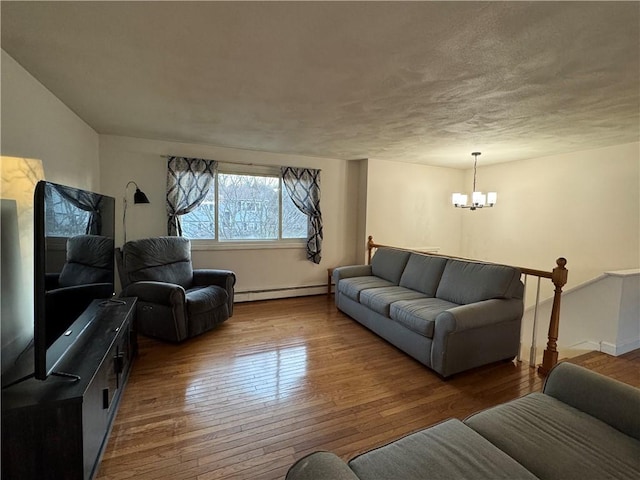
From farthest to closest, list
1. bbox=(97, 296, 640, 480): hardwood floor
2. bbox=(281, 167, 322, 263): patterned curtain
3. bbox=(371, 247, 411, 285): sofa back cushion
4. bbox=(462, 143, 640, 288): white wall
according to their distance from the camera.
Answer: bbox=(281, 167, 322, 263): patterned curtain < bbox=(371, 247, 411, 285): sofa back cushion < bbox=(462, 143, 640, 288): white wall < bbox=(97, 296, 640, 480): hardwood floor

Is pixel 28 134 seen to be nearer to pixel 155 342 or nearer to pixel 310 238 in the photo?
pixel 155 342

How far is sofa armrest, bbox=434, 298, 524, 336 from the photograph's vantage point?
244cm

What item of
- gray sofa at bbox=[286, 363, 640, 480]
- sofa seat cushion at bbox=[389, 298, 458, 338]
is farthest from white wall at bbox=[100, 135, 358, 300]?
gray sofa at bbox=[286, 363, 640, 480]

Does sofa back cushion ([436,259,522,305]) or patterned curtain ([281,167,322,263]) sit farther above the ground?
patterned curtain ([281,167,322,263])

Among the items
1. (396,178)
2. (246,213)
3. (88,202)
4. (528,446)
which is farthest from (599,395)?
(396,178)

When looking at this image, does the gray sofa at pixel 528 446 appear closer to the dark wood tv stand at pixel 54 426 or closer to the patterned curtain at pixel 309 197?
the dark wood tv stand at pixel 54 426

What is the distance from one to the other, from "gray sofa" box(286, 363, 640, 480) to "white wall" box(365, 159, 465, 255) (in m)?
3.84

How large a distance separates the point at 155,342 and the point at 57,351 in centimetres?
164

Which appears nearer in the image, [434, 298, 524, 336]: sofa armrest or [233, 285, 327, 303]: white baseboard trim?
[434, 298, 524, 336]: sofa armrest

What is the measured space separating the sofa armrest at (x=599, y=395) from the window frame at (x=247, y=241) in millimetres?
3720

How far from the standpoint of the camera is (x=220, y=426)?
1924 millimetres

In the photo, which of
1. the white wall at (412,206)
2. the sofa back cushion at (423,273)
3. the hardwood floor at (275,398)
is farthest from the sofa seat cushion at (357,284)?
the white wall at (412,206)

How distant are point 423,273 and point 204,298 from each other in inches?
99.5

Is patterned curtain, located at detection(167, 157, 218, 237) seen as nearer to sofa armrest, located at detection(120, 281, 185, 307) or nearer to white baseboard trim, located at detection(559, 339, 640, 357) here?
sofa armrest, located at detection(120, 281, 185, 307)
